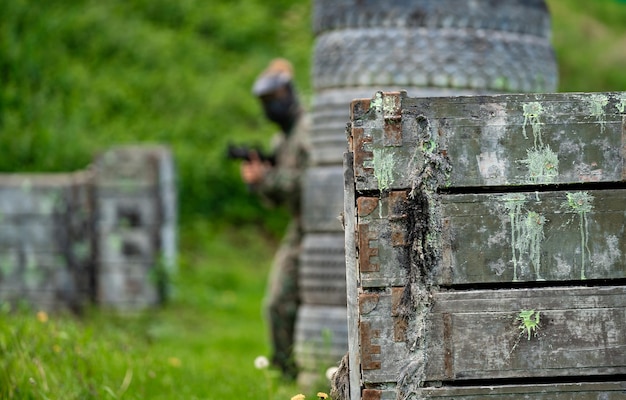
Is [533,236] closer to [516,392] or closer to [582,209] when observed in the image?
[582,209]

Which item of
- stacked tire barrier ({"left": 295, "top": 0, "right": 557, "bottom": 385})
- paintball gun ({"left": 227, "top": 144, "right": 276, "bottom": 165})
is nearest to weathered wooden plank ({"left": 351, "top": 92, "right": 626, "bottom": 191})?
stacked tire barrier ({"left": 295, "top": 0, "right": 557, "bottom": 385})

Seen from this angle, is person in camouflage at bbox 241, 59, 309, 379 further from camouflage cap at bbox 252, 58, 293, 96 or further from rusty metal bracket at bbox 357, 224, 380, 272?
rusty metal bracket at bbox 357, 224, 380, 272

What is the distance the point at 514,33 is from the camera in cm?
600

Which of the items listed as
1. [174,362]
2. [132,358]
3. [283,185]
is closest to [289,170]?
[283,185]

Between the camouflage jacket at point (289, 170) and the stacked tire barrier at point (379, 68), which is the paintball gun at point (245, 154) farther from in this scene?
the stacked tire barrier at point (379, 68)

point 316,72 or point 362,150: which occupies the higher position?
point 316,72

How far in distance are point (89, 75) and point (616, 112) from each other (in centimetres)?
1192

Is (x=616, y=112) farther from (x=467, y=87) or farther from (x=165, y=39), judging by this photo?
(x=165, y=39)

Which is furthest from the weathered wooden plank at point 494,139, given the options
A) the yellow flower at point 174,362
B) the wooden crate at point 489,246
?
the yellow flower at point 174,362

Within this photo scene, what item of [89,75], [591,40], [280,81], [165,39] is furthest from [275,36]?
[280,81]

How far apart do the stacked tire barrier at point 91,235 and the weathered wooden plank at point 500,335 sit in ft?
23.0

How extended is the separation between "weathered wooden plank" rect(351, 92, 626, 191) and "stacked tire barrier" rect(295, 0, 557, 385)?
2694 millimetres

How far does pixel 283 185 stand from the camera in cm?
690

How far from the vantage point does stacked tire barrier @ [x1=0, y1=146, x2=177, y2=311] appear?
10.0 meters
